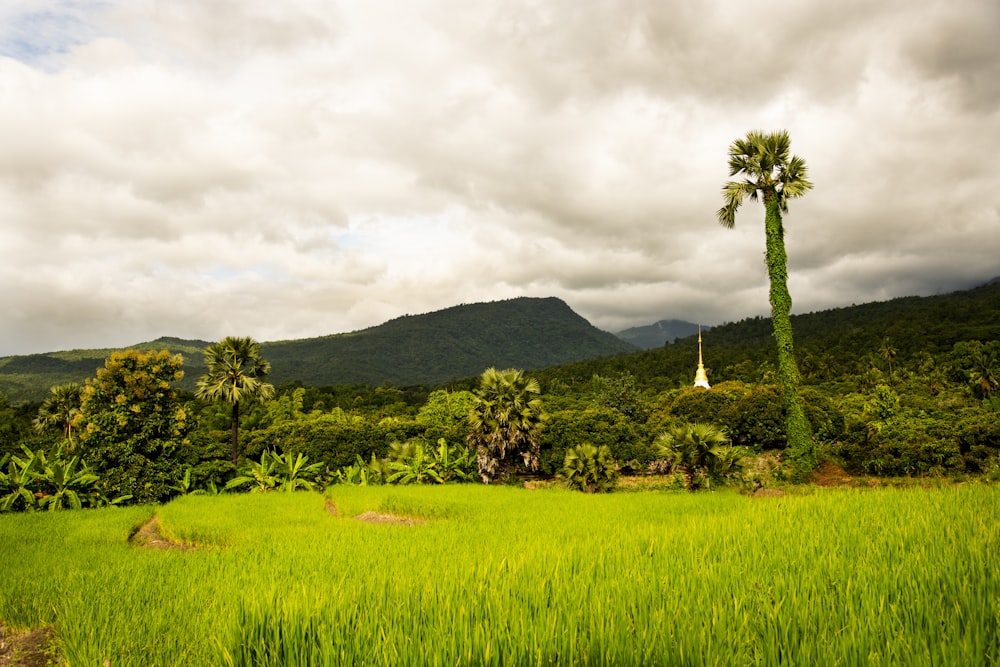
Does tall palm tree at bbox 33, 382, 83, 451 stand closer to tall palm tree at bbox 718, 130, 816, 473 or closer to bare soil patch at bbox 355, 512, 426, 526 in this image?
bare soil patch at bbox 355, 512, 426, 526

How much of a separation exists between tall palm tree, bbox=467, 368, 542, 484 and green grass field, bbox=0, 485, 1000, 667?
2000 cm

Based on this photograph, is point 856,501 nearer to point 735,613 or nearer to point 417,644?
point 735,613

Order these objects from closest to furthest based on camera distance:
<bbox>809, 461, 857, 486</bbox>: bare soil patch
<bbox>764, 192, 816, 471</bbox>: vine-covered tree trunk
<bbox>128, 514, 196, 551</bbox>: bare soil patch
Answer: <bbox>128, 514, 196, 551</bbox>: bare soil patch < <bbox>809, 461, 857, 486</bbox>: bare soil patch < <bbox>764, 192, 816, 471</bbox>: vine-covered tree trunk

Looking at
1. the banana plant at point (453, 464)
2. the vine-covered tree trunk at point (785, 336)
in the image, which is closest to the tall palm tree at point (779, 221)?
the vine-covered tree trunk at point (785, 336)

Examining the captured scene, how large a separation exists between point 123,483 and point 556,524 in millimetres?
20527

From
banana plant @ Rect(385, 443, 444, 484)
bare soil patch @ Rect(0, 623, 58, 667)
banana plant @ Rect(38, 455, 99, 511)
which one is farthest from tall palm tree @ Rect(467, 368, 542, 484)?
bare soil patch @ Rect(0, 623, 58, 667)

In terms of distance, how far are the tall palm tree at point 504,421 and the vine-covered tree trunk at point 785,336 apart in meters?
14.3

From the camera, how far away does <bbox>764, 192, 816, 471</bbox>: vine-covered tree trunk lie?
27.2m

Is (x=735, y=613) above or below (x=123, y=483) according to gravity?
above

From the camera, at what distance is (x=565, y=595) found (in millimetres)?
4566

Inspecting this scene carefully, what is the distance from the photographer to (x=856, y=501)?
35.6ft

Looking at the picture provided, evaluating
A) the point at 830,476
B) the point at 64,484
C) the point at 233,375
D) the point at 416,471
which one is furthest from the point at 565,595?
the point at 233,375


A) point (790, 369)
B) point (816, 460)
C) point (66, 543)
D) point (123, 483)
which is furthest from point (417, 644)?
point (816, 460)

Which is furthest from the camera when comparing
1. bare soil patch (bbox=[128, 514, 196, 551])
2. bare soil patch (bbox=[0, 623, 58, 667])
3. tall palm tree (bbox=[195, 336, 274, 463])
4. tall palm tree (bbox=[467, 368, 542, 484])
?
tall palm tree (bbox=[195, 336, 274, 463])
